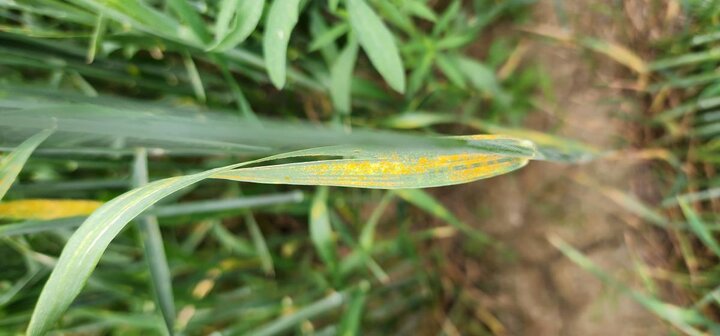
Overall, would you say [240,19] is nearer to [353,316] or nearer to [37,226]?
[37,226]

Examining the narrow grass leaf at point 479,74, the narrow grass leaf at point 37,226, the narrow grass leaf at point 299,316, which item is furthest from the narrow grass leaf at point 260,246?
the narrow grass leaf at point 479,74

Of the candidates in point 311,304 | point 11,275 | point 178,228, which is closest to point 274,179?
point 311,304

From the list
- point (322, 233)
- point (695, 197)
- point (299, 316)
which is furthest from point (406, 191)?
point (695, 197)

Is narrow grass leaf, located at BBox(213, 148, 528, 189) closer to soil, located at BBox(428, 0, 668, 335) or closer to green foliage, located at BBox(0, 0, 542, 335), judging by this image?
green foliage, located at BBox(0, 0, 542, 335)

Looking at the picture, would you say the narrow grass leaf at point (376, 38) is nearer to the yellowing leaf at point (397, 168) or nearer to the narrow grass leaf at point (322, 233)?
the yellowing leaf at point (397, 168)

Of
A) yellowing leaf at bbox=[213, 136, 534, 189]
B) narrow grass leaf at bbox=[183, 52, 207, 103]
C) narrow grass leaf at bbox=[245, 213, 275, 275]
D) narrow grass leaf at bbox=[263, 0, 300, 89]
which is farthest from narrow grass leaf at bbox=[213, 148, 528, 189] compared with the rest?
narrow grass leaf at bbox=[245, 213, 275, 275]

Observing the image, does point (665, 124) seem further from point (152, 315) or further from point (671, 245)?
point (152, 315)
